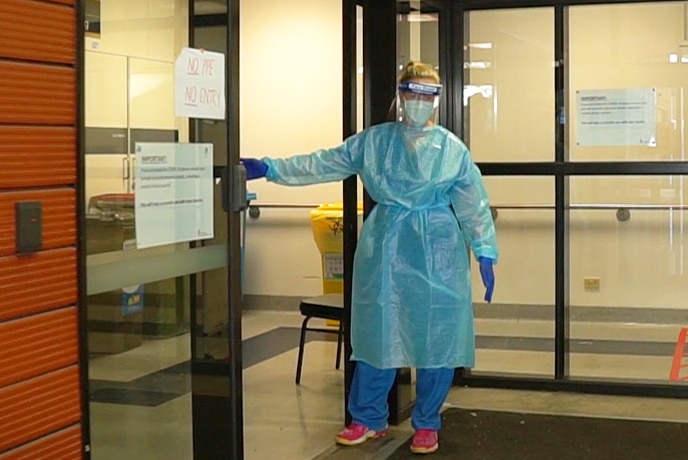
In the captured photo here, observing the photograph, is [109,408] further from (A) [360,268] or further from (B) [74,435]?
(A) [360,268]

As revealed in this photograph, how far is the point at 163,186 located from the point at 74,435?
708 mm

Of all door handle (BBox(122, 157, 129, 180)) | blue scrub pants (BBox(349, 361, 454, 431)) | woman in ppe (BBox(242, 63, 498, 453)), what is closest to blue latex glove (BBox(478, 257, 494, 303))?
woman in ppe (BBox(242, 63, 498, 453))

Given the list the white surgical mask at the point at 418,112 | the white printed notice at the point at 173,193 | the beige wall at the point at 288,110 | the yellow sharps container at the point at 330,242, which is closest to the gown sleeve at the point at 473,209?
the white surgical mask at the point at 418,112

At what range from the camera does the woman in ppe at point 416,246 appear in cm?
382

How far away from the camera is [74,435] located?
229 cm

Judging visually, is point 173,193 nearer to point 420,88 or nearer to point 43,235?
point 43,235

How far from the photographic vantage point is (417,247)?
3.82 metres

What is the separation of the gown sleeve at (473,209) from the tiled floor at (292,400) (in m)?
0.87

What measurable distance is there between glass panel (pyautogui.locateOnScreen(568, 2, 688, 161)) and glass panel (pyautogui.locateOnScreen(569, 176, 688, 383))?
18cm

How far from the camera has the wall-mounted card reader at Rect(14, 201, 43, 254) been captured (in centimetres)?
208

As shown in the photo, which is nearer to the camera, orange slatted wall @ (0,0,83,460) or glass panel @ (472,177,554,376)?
orange slatted wall @ (0,0,83,460)

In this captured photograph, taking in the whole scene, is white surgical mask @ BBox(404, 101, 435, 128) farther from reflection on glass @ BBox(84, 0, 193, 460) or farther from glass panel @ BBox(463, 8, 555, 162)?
reflection on glass @ BBox(84, 0, 193, 460)

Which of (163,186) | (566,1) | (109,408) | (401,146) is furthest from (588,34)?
(109,408)

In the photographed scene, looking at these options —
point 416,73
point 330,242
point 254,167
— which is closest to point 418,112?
point 416,73
